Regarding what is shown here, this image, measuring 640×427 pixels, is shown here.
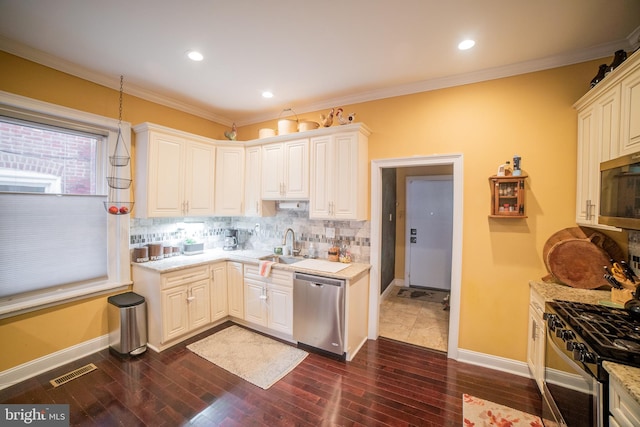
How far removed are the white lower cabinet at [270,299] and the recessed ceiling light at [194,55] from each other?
2.32 meters

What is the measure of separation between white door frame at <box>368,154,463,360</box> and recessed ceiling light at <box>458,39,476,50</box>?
95 centimetres

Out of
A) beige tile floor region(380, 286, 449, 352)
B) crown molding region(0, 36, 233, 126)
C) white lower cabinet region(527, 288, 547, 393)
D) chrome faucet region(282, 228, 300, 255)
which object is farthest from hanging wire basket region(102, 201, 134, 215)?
white lower cabinet region(527, 288, 547, 393)

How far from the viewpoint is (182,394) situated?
218 cm

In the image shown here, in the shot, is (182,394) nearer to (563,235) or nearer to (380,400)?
(380,400)

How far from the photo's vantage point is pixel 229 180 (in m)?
3.70

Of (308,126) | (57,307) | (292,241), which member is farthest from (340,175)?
(57,307)

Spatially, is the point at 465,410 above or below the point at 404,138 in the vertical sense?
below

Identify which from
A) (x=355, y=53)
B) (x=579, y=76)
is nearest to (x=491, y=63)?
(x=579, y=76)

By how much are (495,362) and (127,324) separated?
382 cm

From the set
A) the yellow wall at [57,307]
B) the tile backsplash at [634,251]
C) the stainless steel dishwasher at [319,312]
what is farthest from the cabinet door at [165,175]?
the tile backsplash at [634,251]

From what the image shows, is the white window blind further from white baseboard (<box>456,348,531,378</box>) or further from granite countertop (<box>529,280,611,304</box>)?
granite countertop (<box>529,280,611,304</box>)

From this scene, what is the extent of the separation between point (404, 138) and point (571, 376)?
2369 mm

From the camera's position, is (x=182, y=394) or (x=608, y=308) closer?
(x=608, y=308)

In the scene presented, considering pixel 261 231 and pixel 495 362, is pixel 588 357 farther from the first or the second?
pixel 261 231
